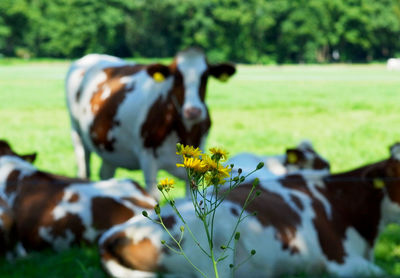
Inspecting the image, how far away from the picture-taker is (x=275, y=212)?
3.53m

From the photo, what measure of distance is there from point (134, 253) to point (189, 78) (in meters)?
2.45

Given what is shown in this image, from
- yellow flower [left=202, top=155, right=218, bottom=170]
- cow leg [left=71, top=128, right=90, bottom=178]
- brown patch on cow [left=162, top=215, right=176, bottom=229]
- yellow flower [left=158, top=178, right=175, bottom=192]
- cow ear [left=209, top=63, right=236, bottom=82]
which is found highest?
yellow flower [left=202, top=155, right=218, bottom=170]

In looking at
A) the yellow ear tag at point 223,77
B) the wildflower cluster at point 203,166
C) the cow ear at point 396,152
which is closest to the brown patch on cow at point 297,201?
the cow ear at point 396,152

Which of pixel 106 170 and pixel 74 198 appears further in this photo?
pixel 106 170

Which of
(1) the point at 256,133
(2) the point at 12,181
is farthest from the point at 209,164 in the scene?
(1) the point at 256,133

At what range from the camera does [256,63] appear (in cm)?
Result: 6084

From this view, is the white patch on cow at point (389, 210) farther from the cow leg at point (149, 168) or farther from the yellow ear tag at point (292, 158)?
the cow leg at point (149, 168)

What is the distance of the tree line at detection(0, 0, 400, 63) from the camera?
197 feet

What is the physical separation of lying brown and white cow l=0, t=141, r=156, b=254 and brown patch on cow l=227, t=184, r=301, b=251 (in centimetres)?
96

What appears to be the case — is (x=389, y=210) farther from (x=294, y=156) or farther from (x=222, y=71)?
(x=222, y=71)

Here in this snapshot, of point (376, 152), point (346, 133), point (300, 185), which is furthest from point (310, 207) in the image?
point (346, 133)

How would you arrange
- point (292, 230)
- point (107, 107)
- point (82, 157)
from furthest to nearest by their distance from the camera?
point (82, 157), point (107, 107), point (292, 230)

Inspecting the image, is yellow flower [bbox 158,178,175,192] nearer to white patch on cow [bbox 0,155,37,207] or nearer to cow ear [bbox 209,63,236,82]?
white patch on cow [bbox 0,155,37,207]

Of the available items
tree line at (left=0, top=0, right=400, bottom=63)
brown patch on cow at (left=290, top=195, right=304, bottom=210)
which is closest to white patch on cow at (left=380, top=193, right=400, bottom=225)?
brown patch on cow at (left=290, top=195, right=304, bottom=210)
